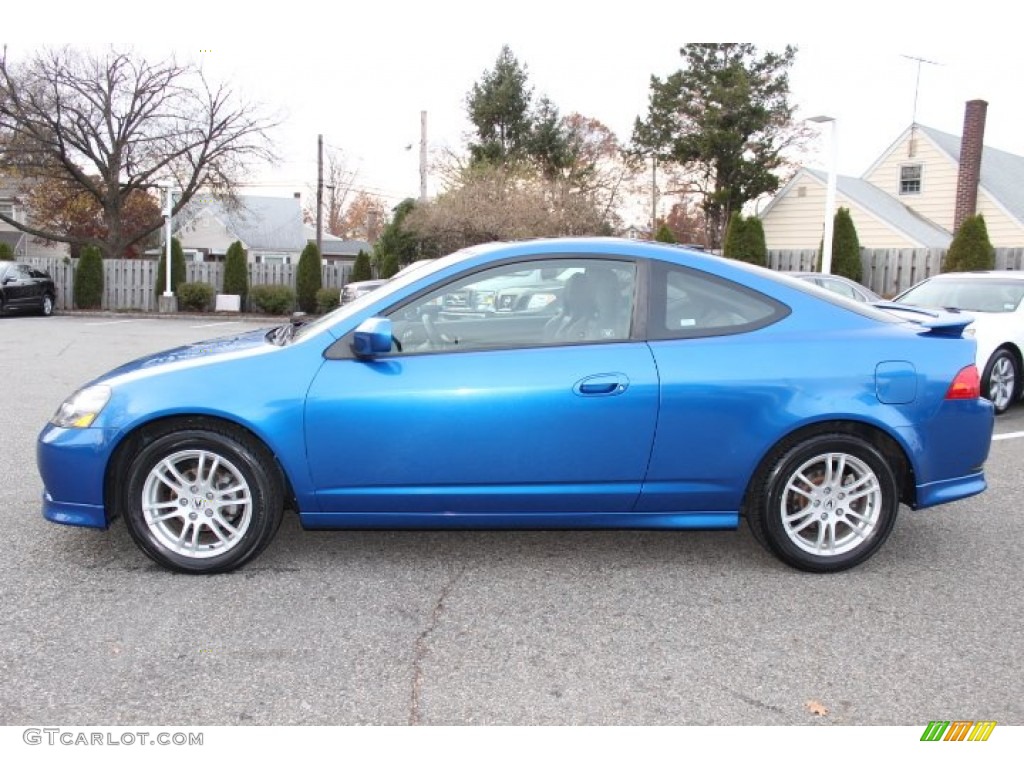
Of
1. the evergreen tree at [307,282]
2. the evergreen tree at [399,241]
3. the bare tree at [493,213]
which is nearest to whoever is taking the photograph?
the evergreen tree at [307,282]

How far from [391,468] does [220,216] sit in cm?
5882

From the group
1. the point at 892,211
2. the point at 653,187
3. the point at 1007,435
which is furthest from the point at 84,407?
the point at 653,187

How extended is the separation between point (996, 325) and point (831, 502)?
5854mm

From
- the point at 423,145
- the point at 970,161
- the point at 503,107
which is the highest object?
the point at 503,107

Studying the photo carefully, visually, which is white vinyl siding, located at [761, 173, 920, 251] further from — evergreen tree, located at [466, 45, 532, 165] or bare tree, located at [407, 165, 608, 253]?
evergreen tree, located at [466, 45, 532, 165]

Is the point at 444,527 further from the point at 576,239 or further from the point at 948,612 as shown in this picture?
the point at 948,612

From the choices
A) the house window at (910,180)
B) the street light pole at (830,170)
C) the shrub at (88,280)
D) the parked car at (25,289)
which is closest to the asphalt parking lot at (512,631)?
the street light pole at (830,170)

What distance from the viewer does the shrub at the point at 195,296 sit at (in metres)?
24.9

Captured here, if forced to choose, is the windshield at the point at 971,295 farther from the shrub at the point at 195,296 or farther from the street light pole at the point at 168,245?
the street light pole at the point at 168,245

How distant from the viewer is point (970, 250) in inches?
714

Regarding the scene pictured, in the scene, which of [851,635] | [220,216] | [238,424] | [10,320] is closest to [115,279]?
[10,320]

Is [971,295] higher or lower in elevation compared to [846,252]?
lower

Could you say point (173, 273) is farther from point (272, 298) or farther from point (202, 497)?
point (202, 497)

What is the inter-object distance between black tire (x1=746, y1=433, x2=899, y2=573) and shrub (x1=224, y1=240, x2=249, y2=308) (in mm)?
23973
